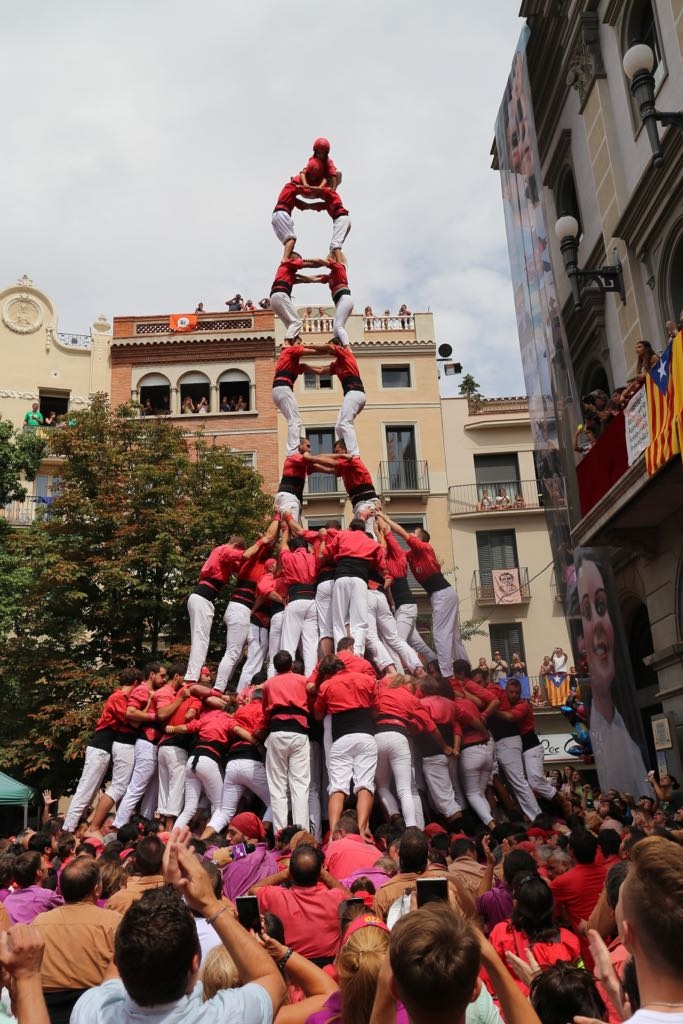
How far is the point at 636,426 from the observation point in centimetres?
1203

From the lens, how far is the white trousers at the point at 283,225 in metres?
15.9

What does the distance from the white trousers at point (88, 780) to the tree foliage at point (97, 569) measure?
27.5 feet

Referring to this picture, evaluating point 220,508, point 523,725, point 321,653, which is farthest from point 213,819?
point 220,508

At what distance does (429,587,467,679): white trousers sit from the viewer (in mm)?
13680

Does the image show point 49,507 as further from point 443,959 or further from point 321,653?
point 443,959

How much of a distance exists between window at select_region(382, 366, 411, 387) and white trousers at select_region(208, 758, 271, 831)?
2745 cm

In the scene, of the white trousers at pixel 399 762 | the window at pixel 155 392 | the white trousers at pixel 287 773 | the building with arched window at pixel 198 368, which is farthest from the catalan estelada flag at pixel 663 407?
the window at pixel 155 392

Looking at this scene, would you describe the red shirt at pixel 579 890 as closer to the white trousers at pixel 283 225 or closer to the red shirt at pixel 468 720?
the red shirt at pixel 468 720

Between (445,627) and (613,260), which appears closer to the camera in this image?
(445,627)

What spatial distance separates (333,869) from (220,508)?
1869 cm

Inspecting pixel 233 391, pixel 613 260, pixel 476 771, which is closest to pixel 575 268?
pixel 613 260

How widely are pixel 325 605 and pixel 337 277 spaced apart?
20.3 feet

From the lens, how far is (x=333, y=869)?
21.5 ft

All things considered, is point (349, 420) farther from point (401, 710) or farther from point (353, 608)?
point (401, 710)
